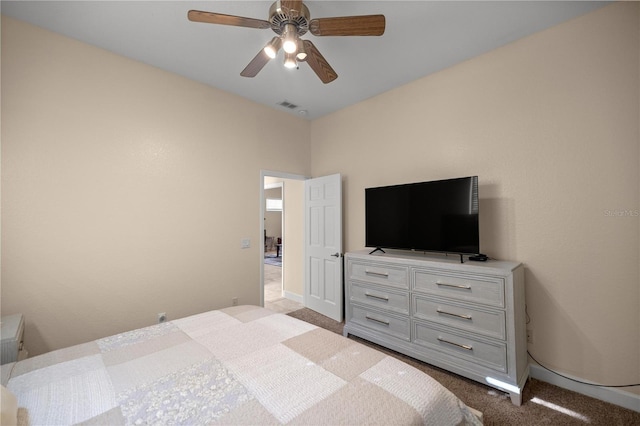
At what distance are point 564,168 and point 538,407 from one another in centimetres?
180

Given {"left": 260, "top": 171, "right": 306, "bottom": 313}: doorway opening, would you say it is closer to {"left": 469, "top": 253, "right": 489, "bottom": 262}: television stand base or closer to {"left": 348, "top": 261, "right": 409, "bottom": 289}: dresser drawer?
{"left": 348, "top": 261, "right": 409, "bottom": 289}: dresser drawer

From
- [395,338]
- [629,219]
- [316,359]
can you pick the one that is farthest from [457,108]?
[316,359]

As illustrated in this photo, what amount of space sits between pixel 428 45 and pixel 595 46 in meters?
1.20

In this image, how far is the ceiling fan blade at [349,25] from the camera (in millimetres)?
1597

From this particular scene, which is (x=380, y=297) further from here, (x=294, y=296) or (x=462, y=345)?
(x=294, y=296)

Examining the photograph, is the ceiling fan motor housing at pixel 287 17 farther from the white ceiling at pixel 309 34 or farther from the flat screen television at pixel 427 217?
the flat screen television at pixel 427 217

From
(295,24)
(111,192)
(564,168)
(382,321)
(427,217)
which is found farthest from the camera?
(382,321)

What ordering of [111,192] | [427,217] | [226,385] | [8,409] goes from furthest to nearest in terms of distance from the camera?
[427,217] → [111,192] → [226,385] → [8,409]

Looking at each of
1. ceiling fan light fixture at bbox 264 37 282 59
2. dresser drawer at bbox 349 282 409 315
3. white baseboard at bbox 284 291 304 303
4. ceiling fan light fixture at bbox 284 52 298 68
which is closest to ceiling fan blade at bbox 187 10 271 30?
ceiling fan light fixture at bbox 264 37 282 59

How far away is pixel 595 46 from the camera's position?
2.05m

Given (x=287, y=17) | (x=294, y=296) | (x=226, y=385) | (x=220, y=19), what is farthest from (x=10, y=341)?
(x=294, y=296)

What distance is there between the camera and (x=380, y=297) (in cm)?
273

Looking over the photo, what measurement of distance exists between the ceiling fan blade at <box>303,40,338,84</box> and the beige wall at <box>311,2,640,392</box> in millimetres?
1395

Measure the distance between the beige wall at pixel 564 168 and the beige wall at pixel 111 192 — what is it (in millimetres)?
2551
